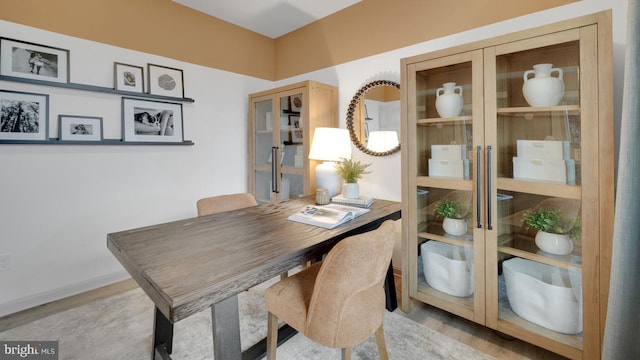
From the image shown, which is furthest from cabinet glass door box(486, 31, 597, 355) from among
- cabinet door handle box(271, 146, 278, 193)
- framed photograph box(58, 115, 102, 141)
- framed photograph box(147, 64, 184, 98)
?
framed photograph box(58, 115, 102, 141)

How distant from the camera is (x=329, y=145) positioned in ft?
7.71

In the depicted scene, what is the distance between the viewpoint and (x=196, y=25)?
2881mm

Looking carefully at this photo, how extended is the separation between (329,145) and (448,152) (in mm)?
920

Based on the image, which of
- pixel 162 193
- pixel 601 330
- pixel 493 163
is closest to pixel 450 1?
pixel 493 163

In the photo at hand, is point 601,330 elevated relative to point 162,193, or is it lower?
lower

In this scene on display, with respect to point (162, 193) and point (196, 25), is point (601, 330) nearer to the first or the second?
point (162, 193)

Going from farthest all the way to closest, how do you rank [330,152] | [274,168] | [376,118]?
[274,168] → [376,118] → [330,152]

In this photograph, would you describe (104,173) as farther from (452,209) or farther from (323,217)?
(452,209)

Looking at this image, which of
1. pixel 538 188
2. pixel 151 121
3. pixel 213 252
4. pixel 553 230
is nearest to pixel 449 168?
pixel 538 188

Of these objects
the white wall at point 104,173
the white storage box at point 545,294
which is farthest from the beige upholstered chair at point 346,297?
the white wall at point 104,173

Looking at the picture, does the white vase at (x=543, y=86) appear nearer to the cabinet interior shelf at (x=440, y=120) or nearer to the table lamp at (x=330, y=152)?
the cabinet interior shelf at (x=440, y=120)

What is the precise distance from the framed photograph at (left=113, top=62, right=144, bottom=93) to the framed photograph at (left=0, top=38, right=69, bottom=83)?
31 cm

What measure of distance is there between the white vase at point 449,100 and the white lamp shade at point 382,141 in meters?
A: 0.64

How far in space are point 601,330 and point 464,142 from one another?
1.10 m
